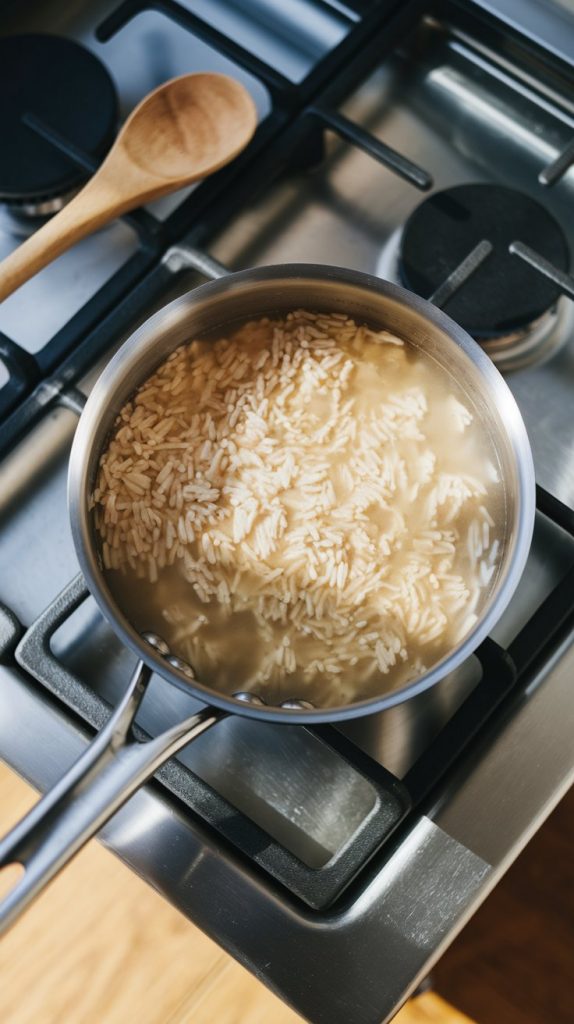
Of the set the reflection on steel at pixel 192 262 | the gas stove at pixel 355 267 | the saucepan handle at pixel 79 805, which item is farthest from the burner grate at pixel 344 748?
the reflection on steel at pixel 192 262

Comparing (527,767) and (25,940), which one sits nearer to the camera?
(527,767)

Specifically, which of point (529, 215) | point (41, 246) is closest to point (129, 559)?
point (41, 246)

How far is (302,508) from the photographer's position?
672 millimetres

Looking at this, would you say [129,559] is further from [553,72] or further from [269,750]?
[553,72]

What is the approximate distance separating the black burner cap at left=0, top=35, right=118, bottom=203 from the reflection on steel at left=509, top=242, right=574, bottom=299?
1.04 ft

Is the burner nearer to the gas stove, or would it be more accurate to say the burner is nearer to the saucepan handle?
the gas stove

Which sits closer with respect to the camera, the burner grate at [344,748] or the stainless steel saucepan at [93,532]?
the stainless steel saucepan at [93,532]

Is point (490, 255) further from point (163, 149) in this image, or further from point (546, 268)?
point (163, 149)

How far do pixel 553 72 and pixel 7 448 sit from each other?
0.49 meters

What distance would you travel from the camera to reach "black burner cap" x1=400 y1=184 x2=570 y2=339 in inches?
29.8

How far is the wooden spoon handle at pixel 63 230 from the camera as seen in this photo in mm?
703

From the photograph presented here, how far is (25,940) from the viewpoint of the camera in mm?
877

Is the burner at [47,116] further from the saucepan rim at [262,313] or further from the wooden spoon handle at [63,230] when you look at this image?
the saucepan rim at [262,313]

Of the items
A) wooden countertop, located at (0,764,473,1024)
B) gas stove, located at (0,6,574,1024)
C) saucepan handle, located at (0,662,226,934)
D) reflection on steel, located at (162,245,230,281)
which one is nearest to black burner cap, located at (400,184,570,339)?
gas stove, located at (0,6,574,1024)
